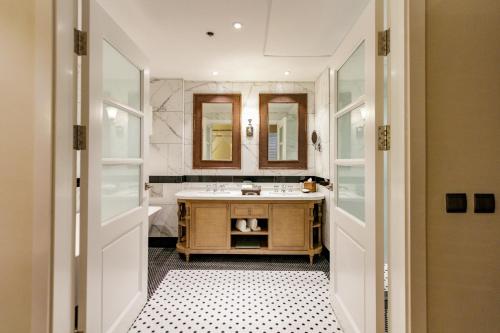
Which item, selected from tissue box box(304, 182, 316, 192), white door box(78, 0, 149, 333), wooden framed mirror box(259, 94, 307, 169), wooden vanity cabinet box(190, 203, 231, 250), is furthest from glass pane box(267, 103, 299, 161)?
white door box(78, 0, 149, 333)

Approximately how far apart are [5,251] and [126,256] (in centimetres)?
75

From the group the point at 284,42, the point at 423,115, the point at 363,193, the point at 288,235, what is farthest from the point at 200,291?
the point at 284,42

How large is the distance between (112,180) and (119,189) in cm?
11

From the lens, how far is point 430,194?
39.5 inches

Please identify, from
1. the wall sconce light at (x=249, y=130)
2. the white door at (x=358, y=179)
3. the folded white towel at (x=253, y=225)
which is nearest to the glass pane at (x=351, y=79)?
the white door at (x=358, y=179)

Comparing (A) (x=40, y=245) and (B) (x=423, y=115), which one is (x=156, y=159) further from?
(B) (x=423, y=115)

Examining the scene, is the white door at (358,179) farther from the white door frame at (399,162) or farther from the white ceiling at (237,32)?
the white ceiling at (237,32)

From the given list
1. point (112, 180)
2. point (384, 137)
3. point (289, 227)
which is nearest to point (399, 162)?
point (384, 137)

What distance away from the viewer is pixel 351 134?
1.70 m

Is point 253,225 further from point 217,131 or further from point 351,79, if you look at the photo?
point 351,79

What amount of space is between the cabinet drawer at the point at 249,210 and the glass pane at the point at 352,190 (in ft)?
4.45

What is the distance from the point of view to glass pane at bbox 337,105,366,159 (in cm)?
153

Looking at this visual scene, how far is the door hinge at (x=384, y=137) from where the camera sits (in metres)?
1.16

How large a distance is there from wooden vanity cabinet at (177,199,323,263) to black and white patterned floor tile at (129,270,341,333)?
0.33m
